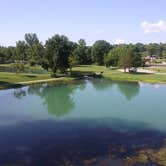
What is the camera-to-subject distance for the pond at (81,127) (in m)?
21.0

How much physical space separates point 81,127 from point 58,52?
42538 mm

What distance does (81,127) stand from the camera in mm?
28438

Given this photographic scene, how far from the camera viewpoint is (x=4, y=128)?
1102 inches

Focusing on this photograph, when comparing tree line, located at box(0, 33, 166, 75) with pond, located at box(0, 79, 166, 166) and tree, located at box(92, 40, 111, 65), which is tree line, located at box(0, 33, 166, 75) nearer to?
tree, located at box(92, 40, 111, 65)

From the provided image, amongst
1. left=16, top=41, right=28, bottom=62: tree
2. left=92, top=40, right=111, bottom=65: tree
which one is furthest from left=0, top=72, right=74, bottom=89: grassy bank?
left=16, top=41, right=28, bottom=62: tree

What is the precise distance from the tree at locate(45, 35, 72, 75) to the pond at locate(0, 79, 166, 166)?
61.9ft

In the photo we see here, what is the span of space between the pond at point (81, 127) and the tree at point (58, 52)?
18864 mm

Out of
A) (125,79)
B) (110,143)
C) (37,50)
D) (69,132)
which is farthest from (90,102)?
(37,50)

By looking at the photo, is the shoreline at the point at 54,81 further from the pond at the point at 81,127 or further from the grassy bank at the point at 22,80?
the pond at the point at 81,127

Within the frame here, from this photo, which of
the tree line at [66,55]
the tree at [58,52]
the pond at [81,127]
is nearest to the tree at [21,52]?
the tree line at [66,55]

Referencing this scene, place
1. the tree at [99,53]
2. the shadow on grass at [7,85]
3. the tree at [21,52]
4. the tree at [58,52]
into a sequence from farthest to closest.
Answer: the tree at [21,52]
the tree at [99,53]
the tree at [58,52]
the shadow on grass at [7,85]

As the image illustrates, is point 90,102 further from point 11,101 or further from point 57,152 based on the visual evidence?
point 57,152

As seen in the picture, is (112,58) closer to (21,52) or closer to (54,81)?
(54,81)

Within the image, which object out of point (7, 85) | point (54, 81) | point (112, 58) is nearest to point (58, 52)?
point (54, 81)
